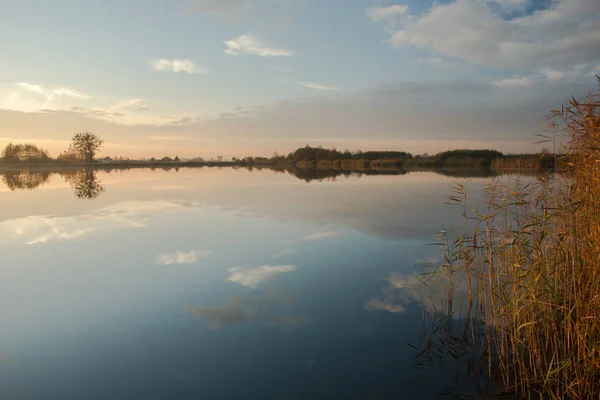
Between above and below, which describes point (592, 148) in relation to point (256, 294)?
above

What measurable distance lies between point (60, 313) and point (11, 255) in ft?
14.4

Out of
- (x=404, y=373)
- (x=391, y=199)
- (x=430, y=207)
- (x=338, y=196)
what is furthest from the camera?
(x=338, y=196)

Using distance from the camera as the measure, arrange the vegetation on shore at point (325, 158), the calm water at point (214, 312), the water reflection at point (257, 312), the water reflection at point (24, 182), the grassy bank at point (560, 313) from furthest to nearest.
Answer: the vegetation on shore at point (325, 158)
the water reflection at point (24, 182)
the water reflection at point (257, 312)
the calm water at point (214, 312)
the grassy bank at point (560, 313)

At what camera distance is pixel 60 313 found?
5.43 meters

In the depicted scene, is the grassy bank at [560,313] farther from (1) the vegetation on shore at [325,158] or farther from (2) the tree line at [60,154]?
(2) the tree line at [60,154]

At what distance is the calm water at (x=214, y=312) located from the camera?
151 inches

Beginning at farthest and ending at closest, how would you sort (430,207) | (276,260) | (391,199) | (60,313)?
(391,199)
(430,207)
(276,260)
(60,313)

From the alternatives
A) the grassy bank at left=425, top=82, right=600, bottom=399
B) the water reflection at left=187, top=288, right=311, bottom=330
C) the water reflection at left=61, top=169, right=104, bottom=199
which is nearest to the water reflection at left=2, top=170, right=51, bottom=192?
the water reflection at left=61, top=169, right=104, bottom=199

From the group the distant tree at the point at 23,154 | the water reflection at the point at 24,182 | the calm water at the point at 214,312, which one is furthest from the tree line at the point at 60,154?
the calm water at the point at 214,312

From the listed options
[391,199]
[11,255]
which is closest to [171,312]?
[11,255]

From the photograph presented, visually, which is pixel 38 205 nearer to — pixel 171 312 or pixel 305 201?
pixel 305 201

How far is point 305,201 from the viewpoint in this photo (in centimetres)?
1820

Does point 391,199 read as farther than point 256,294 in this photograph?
Yes

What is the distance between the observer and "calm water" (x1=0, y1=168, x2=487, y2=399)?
12.6 ft
